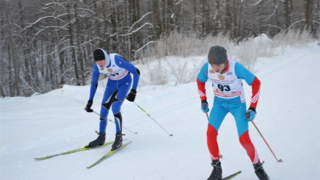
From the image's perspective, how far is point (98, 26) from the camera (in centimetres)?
1427

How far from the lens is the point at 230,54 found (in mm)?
9352

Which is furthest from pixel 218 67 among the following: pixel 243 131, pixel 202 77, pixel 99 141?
pixel 99 141

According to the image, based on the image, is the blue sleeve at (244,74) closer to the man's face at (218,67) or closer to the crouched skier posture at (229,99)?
the crouched skier posture at (229,99)

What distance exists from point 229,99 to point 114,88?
2.28 m

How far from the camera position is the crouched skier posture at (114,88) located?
394cm

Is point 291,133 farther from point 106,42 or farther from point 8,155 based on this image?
point 106,42

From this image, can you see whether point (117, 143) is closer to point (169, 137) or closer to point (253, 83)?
point (169, 137)

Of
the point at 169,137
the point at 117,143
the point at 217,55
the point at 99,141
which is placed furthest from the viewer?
the point at 169,137

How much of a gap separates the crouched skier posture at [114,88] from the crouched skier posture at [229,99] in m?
1.67

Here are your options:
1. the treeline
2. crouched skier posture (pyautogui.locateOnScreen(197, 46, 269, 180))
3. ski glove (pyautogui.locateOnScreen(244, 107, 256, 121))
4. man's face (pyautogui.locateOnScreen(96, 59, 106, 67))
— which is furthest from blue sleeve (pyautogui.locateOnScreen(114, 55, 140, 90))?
the treeline

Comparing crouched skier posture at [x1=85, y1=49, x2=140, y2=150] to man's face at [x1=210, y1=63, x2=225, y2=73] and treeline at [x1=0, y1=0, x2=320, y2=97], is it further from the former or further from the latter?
treeline at [x1=0, y1=0, x2=320, y2=97]

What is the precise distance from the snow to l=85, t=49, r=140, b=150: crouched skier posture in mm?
317

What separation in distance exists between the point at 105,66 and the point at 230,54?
669cm

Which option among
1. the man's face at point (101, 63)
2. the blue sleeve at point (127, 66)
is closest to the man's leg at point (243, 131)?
the blue sleeve at point (127, 66)
